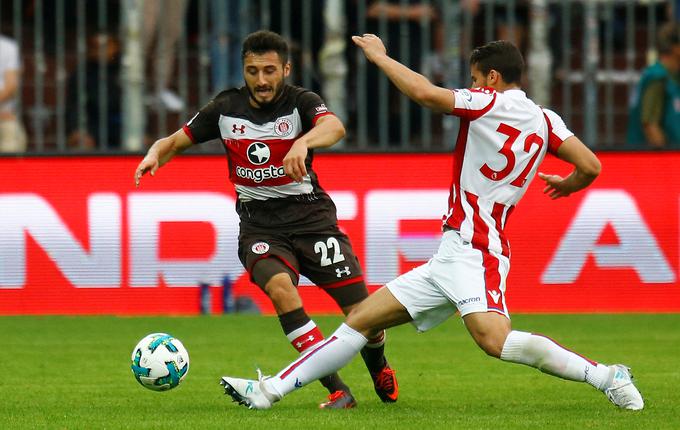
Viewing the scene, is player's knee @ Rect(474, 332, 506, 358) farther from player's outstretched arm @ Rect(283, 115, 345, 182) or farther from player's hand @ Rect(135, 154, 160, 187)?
player's hand @ Rect(135, 154, 160, 187)

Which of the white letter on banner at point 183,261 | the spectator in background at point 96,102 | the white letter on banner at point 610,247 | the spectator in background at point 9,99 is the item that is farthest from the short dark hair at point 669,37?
the spectator in background at point 9,99

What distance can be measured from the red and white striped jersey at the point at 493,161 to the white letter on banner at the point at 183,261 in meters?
6.01

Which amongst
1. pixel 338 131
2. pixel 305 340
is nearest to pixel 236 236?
pixel 305 340

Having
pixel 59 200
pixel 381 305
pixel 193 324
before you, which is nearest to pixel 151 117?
pixel 59 200

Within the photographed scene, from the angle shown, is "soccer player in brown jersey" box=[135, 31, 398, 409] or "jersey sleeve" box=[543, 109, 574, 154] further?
"soccer player in brown jersey" box=[135, 31, 398, 409]

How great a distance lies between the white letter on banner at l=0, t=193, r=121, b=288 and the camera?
13.3 metres

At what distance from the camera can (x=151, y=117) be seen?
14273 millimetres

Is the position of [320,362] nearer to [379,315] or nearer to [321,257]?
[379,315]

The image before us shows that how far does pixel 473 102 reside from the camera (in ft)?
24.0

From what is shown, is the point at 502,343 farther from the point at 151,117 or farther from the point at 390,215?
the point at 151,117

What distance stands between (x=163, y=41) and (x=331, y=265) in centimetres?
643

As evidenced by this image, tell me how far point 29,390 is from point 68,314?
461cm

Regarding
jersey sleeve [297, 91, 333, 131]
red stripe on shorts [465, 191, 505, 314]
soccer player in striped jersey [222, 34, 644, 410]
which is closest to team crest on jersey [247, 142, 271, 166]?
jersey sleeve [297, 91, 333, 131]

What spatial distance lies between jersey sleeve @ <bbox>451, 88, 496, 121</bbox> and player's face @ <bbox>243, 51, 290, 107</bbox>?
1.33m
